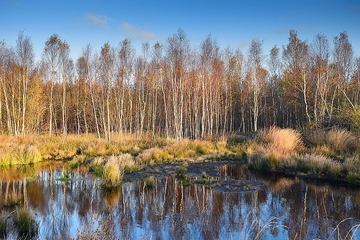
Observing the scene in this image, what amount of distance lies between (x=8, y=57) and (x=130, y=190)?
70.5ft

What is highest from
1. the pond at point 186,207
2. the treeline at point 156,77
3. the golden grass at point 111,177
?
the treeline at point 156,77

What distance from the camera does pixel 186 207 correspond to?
8.22 metres

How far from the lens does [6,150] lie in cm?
1612

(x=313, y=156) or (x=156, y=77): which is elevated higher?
(x=156, y=77)

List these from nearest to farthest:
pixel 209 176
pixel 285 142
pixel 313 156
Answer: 1. pixel 209 176
2. pixel 313 156
3. pixel 285 142

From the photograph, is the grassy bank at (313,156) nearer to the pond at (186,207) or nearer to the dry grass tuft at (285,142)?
the dry grass tuft at (285,142)

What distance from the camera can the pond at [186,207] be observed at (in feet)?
20.9

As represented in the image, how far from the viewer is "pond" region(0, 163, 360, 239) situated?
6355mm

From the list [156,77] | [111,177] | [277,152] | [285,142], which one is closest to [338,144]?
[285,142]

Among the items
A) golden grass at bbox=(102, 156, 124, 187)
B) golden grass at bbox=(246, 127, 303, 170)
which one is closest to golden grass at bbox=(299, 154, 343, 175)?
golden grass at bbox=(246, 127, 303, 170)

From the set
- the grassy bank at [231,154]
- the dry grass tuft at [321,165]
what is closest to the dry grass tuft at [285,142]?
the grassy bank at [231,154]

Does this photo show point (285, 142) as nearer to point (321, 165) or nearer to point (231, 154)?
point (321, 165)

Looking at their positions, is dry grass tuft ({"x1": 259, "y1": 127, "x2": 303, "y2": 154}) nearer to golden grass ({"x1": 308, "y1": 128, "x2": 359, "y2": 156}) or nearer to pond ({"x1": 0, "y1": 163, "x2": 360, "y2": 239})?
golden grass ({"x1": 308, "y1": 128, "x2": 359, "y2": 156})

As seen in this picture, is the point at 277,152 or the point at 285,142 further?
the point at 285,142
